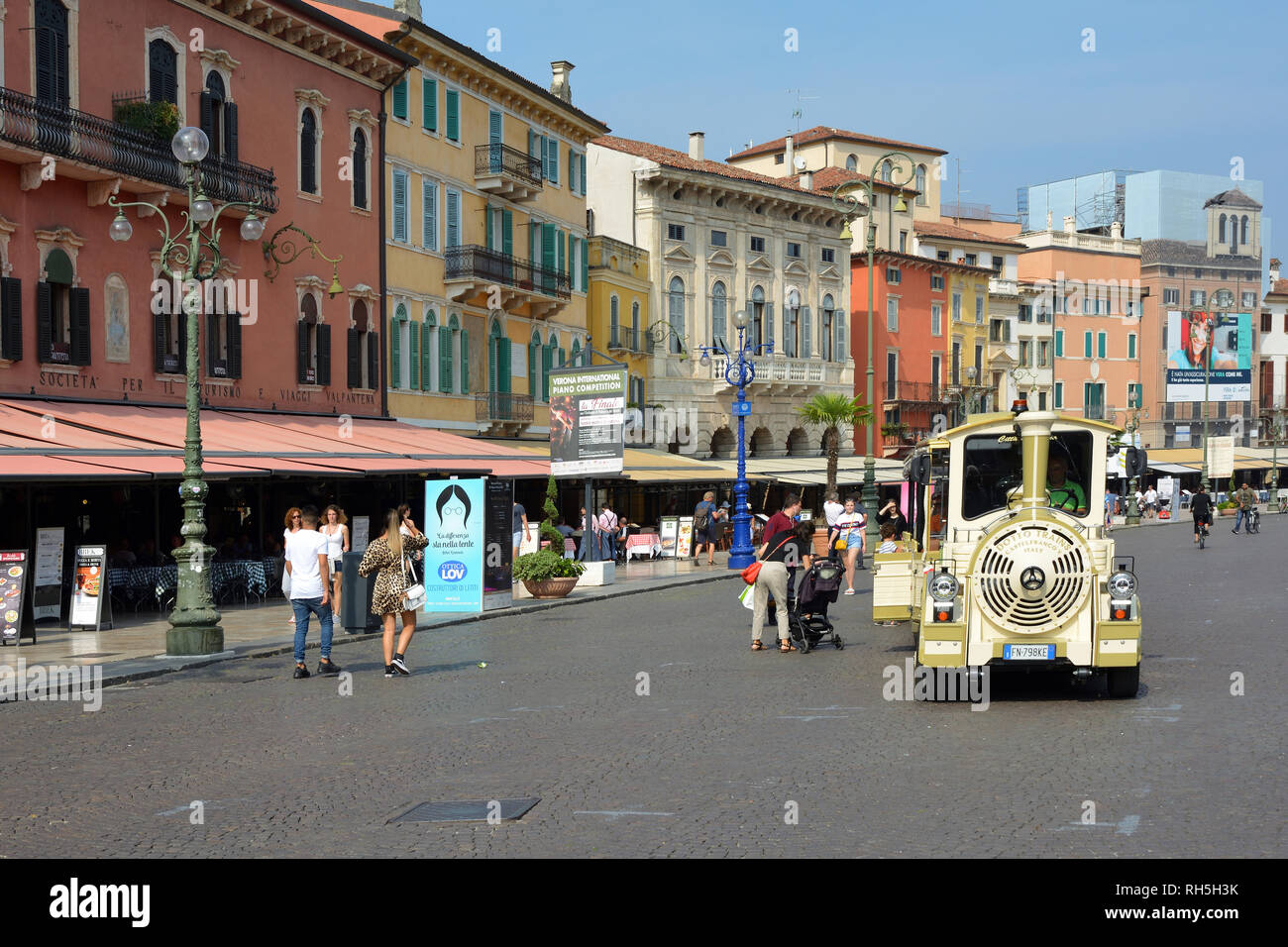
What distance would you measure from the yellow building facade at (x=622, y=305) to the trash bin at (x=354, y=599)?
3056 cm

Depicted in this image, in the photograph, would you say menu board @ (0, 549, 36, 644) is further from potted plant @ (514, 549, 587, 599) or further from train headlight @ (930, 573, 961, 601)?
train headlight @ (930, 573, 961, 601)

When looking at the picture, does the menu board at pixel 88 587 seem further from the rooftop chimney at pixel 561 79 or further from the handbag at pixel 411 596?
the rooftop chimney at pixel 561 79

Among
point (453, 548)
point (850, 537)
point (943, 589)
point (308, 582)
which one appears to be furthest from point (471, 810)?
point (850, 537)

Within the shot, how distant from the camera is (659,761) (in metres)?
9.70

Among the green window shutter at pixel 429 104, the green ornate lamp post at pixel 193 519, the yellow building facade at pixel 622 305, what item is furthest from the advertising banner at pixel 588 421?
the yellow building facade at pixel 622 305

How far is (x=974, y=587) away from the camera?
12.3 meters

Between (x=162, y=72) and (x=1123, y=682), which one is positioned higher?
(x=162, y=72)

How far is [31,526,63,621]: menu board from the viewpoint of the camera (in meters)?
20.0

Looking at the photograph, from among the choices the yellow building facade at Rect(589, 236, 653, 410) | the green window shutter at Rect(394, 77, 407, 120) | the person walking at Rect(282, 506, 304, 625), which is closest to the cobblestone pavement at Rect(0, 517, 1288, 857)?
the person walking at Rect(282, 506, 304, 625)

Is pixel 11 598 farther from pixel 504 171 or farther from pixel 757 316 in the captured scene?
pixel 757 316

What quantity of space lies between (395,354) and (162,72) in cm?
1072

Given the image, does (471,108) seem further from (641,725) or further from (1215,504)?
(1215,504)

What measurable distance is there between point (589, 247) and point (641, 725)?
40.3 meters
